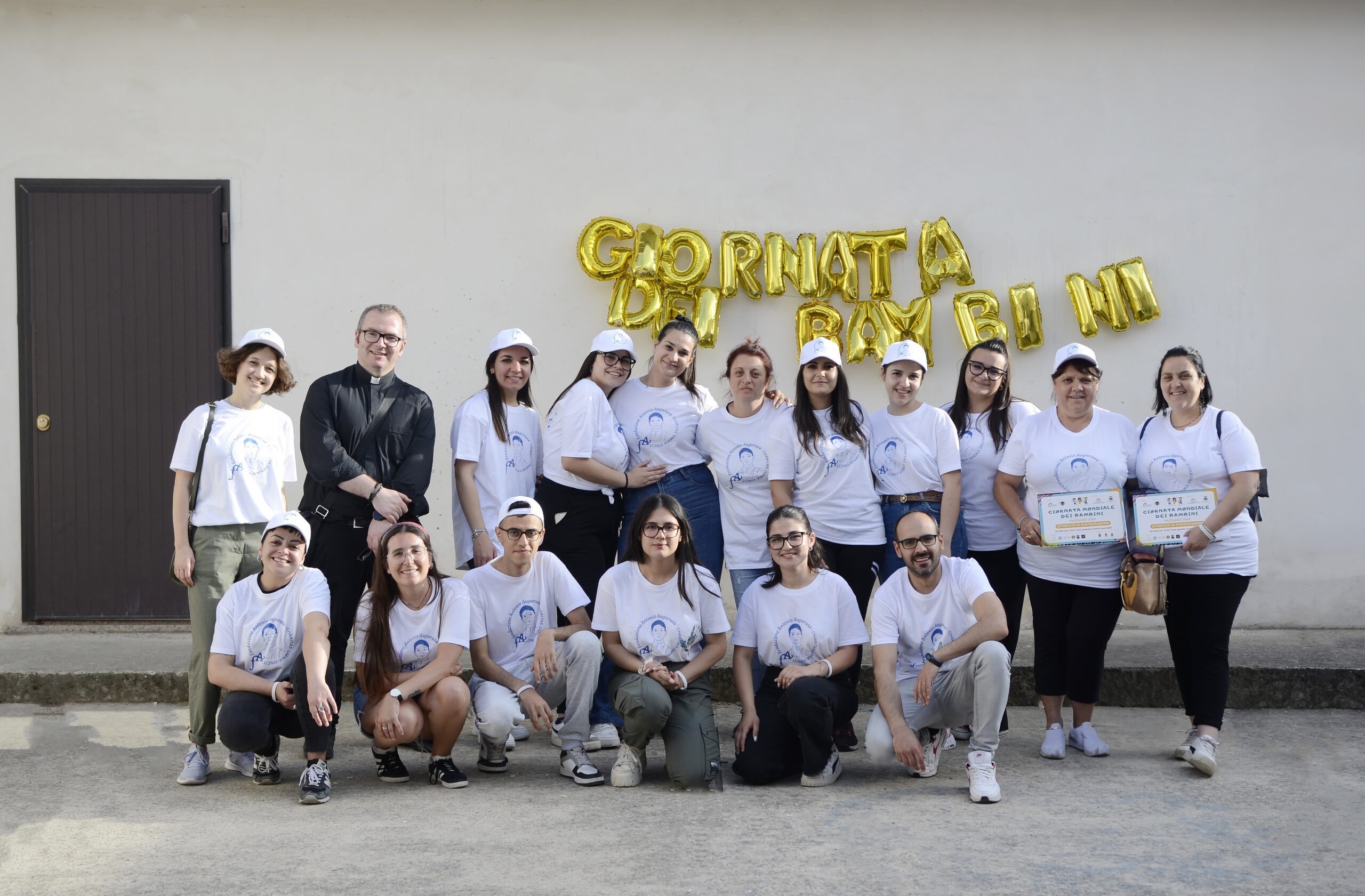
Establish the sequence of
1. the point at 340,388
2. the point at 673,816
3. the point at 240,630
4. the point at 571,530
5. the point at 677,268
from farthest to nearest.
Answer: the point at 677,268 < the point at 571,530 < the point at 340,388 < the point at 240,630 < the point at 673,816

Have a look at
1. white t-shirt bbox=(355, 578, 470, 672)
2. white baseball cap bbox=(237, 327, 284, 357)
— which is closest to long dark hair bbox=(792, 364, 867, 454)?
white t-shirt bbox=(355, 578, 470, 672)

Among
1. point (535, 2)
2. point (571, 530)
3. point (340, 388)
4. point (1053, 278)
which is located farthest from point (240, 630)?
point (1053, 278)

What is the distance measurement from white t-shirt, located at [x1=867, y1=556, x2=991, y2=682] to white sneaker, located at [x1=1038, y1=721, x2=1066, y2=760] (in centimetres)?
64

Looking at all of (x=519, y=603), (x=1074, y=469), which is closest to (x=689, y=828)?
(x=519, y=603)

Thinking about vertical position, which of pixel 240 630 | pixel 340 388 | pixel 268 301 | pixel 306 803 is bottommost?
pixel 306 803

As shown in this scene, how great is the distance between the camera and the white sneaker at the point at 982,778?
4.07 meters

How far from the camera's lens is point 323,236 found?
6.62 meters

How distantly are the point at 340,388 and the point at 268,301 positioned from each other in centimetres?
215

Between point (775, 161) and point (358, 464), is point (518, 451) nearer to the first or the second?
point (358, 464)

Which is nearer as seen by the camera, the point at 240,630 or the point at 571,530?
the point at 240,630

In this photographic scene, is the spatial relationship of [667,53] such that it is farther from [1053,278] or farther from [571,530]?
[571,530]

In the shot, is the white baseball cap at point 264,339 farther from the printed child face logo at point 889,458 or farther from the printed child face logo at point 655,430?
the printed child face logo at point 889,458

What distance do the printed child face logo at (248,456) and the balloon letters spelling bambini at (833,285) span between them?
7.86 ft

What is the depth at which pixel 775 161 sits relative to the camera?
669 centimetres
